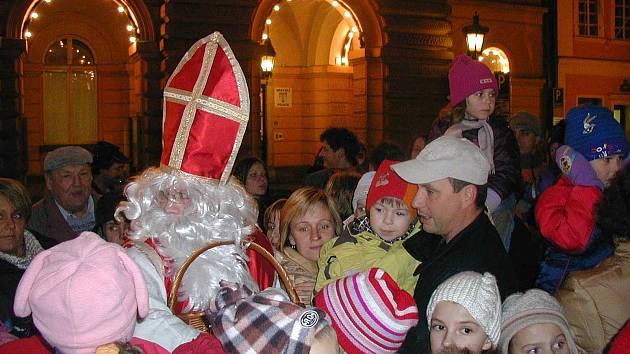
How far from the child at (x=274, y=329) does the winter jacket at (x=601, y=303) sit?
1.22 meters

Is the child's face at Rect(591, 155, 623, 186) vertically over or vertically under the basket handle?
over

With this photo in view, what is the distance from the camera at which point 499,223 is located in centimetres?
478

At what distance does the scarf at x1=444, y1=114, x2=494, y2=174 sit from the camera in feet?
14.5

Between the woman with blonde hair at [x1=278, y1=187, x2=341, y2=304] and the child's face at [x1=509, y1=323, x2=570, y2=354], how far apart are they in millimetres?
1636

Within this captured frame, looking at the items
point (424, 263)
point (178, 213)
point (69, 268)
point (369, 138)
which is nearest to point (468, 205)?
point (424, 263)

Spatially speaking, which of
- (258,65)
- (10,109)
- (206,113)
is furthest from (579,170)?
(10,109)

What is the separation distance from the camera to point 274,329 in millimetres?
2020

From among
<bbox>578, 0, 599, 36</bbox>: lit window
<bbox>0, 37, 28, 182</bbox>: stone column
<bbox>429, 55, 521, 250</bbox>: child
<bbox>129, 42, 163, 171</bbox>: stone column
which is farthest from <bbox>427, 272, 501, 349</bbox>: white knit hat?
<bbox>578, 0, 599, 36</bbox>: lit window

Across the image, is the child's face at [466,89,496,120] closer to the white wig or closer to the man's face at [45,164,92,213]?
the white wig

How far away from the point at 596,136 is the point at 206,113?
2285 millimetres

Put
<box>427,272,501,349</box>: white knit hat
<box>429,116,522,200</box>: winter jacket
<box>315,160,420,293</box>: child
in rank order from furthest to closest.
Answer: <box>429,116,522,200</box>: winter jacket → <box>315,160,420,293</box>: child → <box>427,272,501,349</box>: white knit hat

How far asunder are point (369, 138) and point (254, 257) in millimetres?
12131

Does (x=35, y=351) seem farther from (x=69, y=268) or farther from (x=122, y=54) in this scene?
(x=122, y=54)

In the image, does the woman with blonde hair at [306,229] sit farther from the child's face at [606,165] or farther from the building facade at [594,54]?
the building facade at [594,54]
